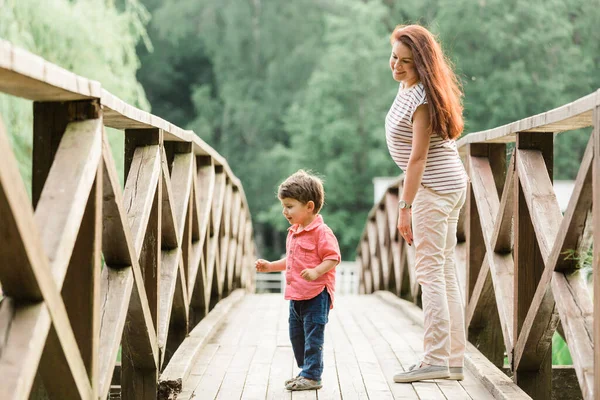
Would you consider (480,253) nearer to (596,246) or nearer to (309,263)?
(309,263)

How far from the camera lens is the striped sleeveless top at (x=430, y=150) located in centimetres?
301

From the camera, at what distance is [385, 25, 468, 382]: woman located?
9.69ft

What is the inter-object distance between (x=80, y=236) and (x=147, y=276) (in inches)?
36.6

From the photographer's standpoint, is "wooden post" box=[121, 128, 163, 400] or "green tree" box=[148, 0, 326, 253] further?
"green tree" box=[148, 0, 326, 253]

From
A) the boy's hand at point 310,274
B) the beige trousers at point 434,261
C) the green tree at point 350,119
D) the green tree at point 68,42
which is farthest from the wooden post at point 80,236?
the green tree at point 350,119

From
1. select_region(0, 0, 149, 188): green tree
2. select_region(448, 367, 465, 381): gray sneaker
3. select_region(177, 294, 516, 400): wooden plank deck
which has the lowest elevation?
select_region(177, 294, 516, 400): wooden plank deck

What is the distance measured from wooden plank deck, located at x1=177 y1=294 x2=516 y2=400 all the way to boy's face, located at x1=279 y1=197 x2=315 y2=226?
0.61m

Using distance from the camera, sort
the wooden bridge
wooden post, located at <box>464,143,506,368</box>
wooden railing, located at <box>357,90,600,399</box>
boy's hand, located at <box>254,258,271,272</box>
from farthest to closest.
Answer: wooden post, located at <box>464,143,506,368</box> < boy's hand, located at <box>254,258,271,272</box> < wooden railing, located at <box>357,90,600,399</box> < the wooden bridge

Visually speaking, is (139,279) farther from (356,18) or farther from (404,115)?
(356,18)

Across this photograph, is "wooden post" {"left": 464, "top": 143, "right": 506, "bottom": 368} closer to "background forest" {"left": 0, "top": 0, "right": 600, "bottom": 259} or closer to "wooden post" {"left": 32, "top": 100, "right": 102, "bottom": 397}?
"wooden post" {"left": 32, "top": 100, "right": 102, "bottom": 397}

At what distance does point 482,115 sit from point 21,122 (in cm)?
1665

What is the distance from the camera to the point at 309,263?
10.1ft

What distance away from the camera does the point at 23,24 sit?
9.70 m

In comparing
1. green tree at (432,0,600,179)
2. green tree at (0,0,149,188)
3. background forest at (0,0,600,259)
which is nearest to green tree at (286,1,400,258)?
background forest at (0,0,600,259)
